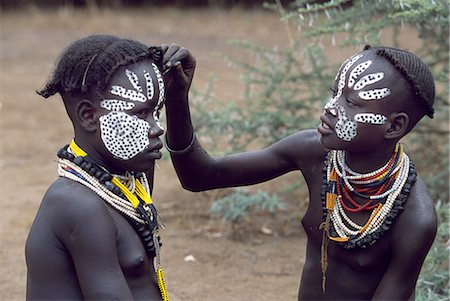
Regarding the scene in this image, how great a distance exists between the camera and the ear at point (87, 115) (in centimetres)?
285

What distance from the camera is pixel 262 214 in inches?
235

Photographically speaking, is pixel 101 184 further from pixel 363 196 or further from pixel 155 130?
pixel 363 196

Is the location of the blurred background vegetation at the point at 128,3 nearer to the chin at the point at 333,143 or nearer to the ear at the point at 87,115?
the chin at the point at 333,143

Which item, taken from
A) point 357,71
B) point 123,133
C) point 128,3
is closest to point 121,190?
point 123,133

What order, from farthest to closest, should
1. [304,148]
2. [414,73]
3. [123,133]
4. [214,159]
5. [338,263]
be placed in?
[214,159]
[304,148]
[338,263]
[414,73]
[123,133]

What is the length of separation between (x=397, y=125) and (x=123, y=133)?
3.11 ft

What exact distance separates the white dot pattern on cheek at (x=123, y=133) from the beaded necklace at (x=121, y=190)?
8cm

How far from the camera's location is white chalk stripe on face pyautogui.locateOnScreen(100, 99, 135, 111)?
285cm

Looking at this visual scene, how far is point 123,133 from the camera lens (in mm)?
2846

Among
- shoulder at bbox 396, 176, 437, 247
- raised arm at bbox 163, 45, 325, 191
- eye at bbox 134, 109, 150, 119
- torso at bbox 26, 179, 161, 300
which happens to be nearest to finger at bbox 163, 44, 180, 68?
raised arm at bbox 163, 45, 325, 191

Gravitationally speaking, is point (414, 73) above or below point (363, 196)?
above

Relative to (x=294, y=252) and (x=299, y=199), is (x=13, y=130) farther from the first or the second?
(x=294, y=252)

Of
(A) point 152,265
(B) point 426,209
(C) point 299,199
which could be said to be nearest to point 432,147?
(C) point 299,199

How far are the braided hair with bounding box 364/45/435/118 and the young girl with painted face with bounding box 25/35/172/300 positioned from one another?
0.79 meters
